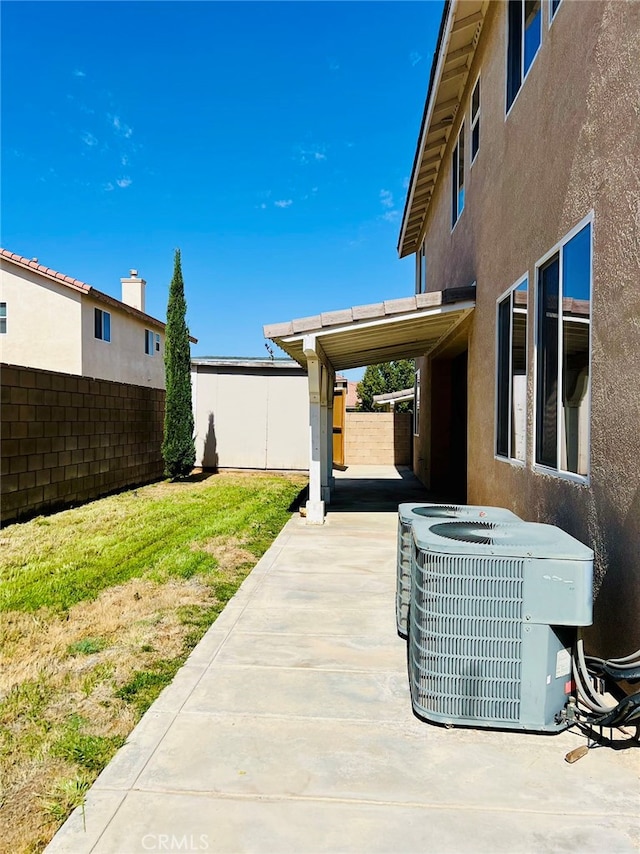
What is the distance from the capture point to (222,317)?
42.4 metres

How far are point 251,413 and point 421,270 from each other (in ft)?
20.1

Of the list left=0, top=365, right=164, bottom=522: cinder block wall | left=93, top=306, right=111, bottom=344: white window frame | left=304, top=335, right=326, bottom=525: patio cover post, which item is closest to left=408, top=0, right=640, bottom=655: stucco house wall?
left=304, top=335, right=326, bottom=525: patio cover post

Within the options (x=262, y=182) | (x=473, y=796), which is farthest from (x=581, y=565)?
(x=262, y=182)

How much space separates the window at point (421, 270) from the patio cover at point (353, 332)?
403cm

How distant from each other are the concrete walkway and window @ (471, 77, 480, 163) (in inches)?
272

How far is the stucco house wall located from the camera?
304 centimetres

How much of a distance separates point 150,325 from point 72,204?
492 centimetres

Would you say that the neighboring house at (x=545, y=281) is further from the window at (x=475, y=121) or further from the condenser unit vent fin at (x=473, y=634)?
the condenser unit vent fin at (x=473, y=634)

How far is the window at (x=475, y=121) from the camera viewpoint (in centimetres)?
758

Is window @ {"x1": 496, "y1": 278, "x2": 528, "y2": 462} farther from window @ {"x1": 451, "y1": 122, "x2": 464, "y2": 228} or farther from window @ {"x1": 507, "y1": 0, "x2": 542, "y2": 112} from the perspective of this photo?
window @ {"x1": 451, "y1": 122, "x2": 464, "y2": 228}

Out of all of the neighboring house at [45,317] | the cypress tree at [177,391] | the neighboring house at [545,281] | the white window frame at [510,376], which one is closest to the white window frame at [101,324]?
the neighboring house at [45,317]

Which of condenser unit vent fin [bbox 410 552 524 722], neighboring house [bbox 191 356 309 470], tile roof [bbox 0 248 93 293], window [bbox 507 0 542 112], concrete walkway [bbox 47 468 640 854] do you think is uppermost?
tile roof [bbox 0 248 93 293]

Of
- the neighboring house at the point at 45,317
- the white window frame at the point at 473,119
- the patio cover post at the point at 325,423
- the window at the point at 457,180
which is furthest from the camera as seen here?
the neighboring house at the point at 45,317

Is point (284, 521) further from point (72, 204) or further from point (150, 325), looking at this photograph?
point (72, 204)
